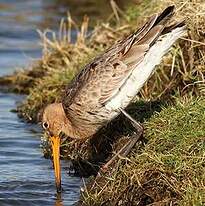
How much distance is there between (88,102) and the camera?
7.66m

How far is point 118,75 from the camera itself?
769 cm

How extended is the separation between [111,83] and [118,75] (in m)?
0.09

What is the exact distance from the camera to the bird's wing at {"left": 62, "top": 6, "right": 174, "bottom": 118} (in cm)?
766

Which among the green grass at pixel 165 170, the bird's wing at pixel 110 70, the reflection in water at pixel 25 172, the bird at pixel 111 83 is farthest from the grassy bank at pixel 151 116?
the bird's wing at pixel 110 70

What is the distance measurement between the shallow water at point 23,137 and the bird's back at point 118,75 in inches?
28.0

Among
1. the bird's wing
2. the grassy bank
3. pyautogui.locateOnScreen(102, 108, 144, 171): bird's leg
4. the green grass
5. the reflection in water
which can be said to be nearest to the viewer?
the green grass

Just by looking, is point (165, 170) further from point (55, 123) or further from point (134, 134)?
point (55, 123)

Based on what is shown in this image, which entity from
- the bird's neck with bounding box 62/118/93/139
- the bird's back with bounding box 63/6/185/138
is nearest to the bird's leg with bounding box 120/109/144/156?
the bird's back with bounding box 63/6/185/138

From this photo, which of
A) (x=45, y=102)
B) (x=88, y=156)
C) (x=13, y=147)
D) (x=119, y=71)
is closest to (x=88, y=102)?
(x=119, y=71)

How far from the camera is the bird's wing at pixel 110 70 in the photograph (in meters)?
7.66

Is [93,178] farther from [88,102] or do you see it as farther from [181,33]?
[181,33]

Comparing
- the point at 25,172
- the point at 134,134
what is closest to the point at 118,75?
the point at 134,134

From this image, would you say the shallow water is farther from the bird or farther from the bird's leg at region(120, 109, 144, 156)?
the bird's leg at region(120, 109, 144, 156)

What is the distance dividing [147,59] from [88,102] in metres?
0.64
